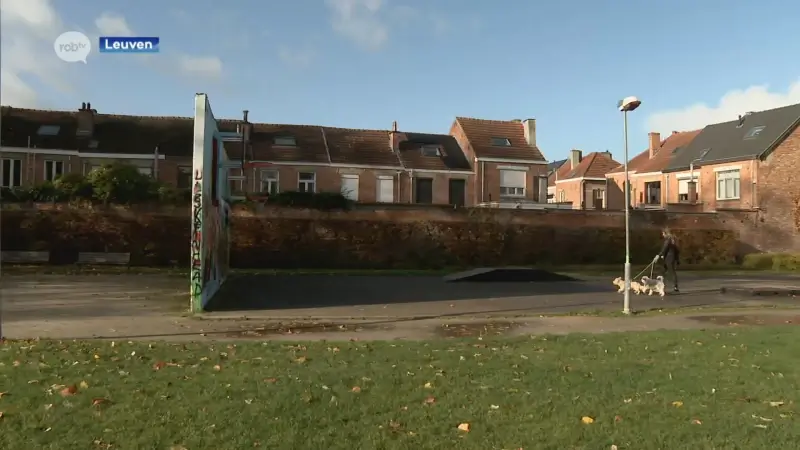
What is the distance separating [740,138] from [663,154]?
8494 mm

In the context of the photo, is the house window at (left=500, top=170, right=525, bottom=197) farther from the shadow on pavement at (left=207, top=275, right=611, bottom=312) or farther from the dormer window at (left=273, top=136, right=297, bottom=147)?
the shadow on pavement at (left=207, top=275, right=611, bottom=312)

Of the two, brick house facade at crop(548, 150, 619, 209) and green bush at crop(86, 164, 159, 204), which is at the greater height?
brick house facade at crop(548, 150, 619, 209)

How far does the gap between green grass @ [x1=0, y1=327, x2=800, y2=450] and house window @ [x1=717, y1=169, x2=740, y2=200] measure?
3803 centimetres

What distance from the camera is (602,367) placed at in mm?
8242

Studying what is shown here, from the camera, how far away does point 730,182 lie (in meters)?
44.7

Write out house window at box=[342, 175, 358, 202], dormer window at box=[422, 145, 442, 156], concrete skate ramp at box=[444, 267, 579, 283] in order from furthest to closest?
1. dormer window at box=[422, 145, 442, 156]
2. house window at box=[342, 175, 358, 202]
3. concrete skate ramp at box=[444, 267, 579, 283]

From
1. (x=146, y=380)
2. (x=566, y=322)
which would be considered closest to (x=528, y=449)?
(x=146, y=380)

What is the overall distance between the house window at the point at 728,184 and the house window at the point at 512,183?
42.7 ft

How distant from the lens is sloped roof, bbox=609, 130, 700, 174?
174 feet

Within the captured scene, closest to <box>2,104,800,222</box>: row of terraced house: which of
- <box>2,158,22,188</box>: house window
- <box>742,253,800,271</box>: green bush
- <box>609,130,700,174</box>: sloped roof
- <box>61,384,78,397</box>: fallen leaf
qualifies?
<box>2,158,22,188</box>: house window

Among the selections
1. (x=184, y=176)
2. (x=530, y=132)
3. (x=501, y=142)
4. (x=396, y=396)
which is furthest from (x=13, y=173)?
(x=396, y=396)

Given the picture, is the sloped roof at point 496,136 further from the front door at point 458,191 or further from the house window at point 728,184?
the house window at point 728,184

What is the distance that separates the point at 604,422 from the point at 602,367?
8.76 feet

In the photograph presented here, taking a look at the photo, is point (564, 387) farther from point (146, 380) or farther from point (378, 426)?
point (146, 380)
